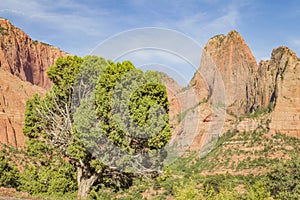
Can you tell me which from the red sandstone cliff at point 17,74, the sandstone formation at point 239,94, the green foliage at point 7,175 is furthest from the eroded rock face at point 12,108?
the green foliage at point 7,175

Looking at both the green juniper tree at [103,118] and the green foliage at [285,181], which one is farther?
the green foliage at [285,181]

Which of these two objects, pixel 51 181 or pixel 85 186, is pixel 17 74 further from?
pixel 85 186

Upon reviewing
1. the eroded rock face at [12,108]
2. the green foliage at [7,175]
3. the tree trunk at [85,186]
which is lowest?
the tree trunk at [85,186]

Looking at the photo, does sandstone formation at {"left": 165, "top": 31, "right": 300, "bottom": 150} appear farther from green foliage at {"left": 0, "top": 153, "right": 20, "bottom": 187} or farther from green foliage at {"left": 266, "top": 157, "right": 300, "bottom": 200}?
green foliage at {"left": 0, "top": 153, "right": 20, "bottom": 187}

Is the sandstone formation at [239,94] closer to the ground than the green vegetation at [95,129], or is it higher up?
higher up

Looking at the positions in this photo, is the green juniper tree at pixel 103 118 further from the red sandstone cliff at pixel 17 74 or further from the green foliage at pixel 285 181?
the red sandstone cliff at pixel 17 74

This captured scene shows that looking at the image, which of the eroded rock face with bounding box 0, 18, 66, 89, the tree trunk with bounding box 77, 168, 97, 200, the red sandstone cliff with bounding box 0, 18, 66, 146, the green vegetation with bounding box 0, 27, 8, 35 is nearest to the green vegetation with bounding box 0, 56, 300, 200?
the tree trunk with bounding box 77, 168, 97, 200

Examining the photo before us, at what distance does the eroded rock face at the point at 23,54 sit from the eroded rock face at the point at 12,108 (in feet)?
109

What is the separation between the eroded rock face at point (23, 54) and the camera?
463 feet

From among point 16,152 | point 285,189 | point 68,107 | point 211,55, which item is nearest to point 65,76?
point 68,107

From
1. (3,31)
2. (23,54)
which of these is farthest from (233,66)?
(3,31)

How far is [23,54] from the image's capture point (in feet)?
529

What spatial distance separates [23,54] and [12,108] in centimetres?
7570

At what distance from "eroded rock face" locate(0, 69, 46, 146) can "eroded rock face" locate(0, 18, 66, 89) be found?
3310cm
